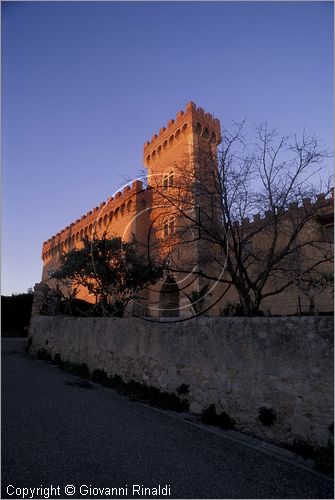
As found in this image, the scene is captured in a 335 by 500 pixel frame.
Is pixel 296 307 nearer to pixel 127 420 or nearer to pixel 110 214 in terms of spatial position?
pixel 127 420

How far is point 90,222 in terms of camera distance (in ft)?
108

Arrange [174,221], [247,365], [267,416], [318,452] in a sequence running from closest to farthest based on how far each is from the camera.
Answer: [318,452], [267,416], [247,365], [174,221]

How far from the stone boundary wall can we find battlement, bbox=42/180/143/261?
16121mm

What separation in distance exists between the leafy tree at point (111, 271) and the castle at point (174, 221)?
1.09 m

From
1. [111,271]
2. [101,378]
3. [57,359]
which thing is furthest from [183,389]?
[111,271]

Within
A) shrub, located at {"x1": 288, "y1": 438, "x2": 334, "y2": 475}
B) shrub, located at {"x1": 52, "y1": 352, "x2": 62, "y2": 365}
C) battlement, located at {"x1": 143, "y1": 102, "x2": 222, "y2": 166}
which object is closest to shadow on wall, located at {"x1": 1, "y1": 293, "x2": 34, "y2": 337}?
shrub, located at {"x1": 52, "y1": 352, "x2": 62, "y2": 365}

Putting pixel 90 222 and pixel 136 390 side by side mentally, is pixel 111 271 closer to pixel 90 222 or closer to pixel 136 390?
pixel 136 390

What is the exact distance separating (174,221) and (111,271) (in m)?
6.30

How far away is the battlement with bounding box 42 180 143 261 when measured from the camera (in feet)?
87.9

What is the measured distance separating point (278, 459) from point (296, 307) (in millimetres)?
14859

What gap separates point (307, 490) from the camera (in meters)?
3.81

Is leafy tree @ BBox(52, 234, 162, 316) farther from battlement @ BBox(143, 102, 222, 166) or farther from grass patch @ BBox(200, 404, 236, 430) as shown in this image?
battlement @ BBox(143, 102, 222, 166)

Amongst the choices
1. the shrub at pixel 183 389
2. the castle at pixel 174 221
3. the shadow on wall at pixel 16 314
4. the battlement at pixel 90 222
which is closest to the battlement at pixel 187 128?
the castle at pixel 174 221

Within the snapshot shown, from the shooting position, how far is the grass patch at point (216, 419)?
5.85 metres
